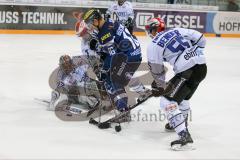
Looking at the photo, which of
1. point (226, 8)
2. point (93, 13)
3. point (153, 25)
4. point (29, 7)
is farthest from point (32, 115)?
point (226, 8)

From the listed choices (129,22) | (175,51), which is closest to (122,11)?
(129,22)

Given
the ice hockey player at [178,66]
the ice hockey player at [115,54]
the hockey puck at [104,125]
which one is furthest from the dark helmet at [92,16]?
the hockey puck at [104,125]

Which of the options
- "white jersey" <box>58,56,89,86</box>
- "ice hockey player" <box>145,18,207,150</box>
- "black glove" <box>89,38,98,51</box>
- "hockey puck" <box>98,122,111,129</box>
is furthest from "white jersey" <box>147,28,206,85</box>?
"white jersey" <box>58,56,89,86</box>

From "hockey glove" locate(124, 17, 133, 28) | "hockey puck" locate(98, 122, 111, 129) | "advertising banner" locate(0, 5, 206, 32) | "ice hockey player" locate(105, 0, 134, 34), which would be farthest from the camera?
"advertising banner" locate(0, 5, 206, 32)

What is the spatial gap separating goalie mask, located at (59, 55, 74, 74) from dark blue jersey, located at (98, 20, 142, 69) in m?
0.64

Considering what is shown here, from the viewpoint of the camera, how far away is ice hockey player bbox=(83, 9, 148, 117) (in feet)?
17.6

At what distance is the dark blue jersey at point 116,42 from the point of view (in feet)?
17.6

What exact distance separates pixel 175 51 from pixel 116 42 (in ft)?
3.94

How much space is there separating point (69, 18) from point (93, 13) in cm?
1013

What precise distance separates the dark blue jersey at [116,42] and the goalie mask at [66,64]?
64cm

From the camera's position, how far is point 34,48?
11758mm

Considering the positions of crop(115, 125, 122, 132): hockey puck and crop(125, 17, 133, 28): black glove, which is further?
crop(125, 17, 133, 28): black glove

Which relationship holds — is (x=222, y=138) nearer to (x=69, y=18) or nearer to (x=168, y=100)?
(x=168, y=100)

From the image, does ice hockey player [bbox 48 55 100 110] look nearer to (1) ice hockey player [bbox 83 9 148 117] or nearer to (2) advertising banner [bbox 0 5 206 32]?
(1) ice hockey player [bbox 83 9 148 117]
